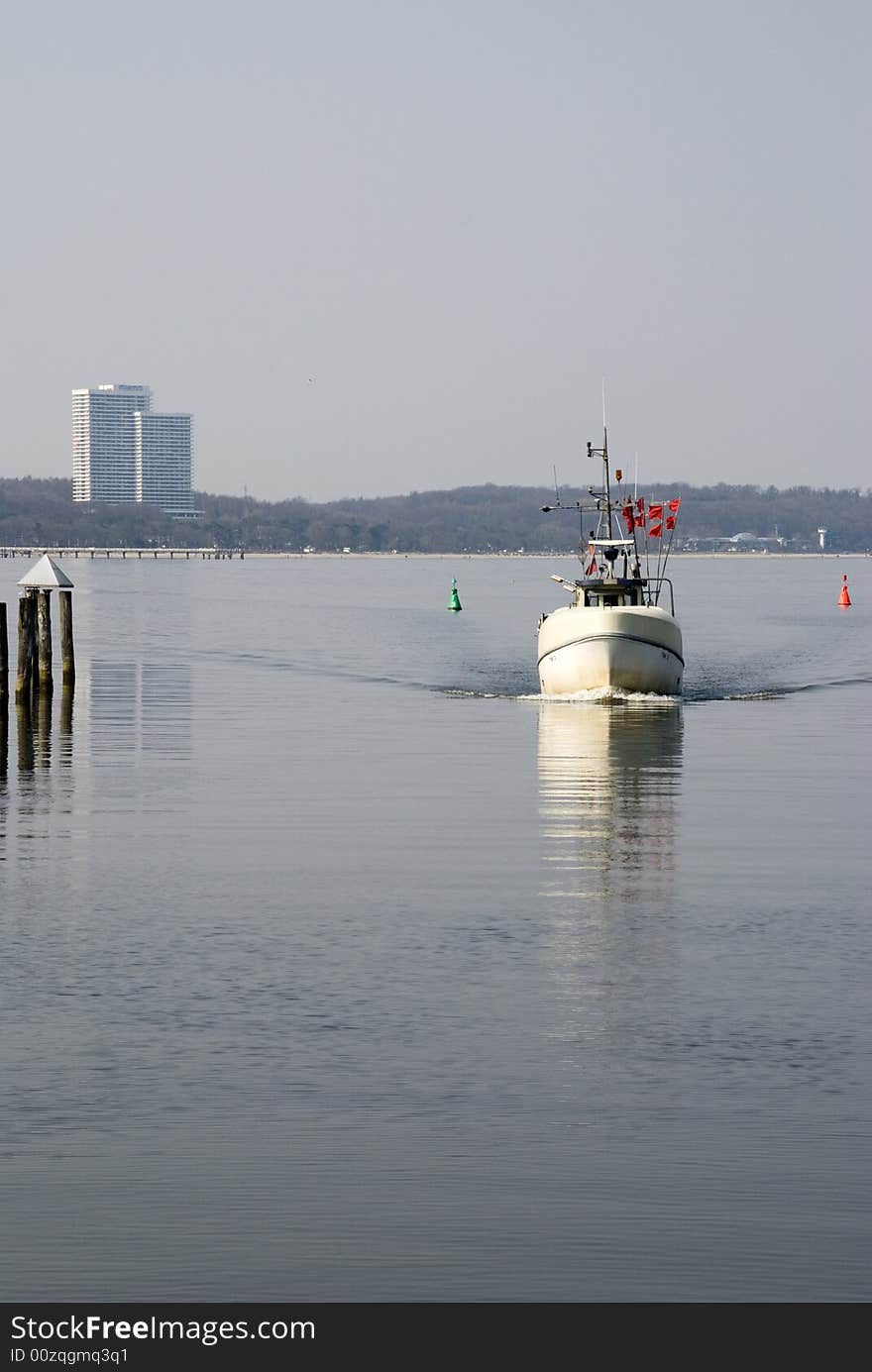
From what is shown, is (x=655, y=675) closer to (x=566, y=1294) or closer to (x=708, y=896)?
(x=708, y=896)

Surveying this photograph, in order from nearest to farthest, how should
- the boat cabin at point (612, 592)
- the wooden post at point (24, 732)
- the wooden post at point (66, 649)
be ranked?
the wooden post at point (24, 732) → the boat cabin at point (612, 592) → the wooden post at point (66, 649)

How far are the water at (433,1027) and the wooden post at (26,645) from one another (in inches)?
459

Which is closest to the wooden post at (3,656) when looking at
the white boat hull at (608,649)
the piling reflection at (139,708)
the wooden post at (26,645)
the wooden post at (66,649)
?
the wooden post at (26,645)

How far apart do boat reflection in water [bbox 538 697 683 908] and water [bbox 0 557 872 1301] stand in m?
0.13

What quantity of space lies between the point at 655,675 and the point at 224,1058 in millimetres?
39229

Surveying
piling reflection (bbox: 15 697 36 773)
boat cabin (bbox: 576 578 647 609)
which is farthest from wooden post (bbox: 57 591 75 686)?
boat cabin (bbox: 576 578 647 609)

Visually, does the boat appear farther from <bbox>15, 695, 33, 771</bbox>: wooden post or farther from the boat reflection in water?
<bbox>15, 695, 33, 771</bbox>: wooden post

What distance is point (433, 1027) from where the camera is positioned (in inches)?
646

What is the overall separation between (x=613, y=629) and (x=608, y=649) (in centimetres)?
78

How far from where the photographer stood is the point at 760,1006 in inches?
678

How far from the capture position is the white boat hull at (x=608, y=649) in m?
51.9

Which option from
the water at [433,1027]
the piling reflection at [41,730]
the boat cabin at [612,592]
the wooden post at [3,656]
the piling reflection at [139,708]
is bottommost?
the piling reflection at [139,708]

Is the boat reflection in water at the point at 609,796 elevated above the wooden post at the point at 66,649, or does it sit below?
below

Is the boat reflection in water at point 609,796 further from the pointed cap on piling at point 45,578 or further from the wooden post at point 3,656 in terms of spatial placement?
the pointed cap on piling at point 45,578
